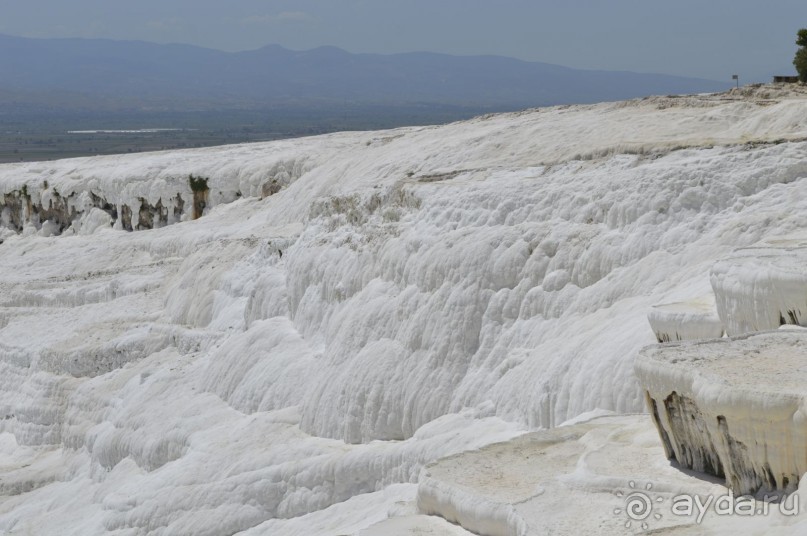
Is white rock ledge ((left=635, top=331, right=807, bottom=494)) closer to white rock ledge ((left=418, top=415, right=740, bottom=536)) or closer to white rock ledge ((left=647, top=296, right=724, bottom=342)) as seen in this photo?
white rock ledge ((left=418, top=415, right=740, bottom=536))

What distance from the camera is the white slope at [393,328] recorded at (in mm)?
14156

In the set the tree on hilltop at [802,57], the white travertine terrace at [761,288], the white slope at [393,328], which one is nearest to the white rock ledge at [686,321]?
the white travertine terrace at [761,288]

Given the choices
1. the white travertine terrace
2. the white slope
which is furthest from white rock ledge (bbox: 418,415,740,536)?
the white travertine terrace

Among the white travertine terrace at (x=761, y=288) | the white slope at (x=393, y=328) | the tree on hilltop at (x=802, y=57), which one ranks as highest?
the tree on hilltop at (x=802, y=57)

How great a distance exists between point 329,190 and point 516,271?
1071cm

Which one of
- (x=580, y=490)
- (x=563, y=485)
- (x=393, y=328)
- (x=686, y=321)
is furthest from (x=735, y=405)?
(x=393, y=328)

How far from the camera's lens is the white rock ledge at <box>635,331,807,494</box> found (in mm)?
7941

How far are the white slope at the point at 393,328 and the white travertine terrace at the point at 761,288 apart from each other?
4.57 feet

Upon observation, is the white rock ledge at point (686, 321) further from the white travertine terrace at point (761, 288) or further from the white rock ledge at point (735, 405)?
the white rock ledge at point (735, 405)

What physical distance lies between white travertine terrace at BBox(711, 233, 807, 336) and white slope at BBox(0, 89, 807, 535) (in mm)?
1394

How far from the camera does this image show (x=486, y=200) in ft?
55.7

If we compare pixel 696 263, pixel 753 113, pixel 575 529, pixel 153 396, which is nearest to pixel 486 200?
pixel 696 263

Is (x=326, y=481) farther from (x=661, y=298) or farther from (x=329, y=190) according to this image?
(x=329, y=190)

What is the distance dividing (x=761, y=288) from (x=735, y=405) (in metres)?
2.61
